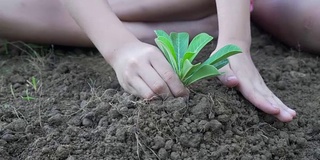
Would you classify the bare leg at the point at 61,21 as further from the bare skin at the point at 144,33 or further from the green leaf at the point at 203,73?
the green leaf at the point at 203,73

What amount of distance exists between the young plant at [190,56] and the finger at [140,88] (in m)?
0.08

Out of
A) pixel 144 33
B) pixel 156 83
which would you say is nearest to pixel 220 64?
pixel 156 83

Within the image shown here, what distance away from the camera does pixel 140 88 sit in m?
1.32

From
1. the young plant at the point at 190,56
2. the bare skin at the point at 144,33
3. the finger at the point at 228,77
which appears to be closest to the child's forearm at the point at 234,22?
the bare skin at the point at 144,33

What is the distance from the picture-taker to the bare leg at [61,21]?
6.12 feet

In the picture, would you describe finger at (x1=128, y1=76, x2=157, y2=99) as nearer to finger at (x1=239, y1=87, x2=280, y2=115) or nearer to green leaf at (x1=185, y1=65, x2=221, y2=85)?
green leaf at (x1=185, y1=65, x2=221, y2=85)

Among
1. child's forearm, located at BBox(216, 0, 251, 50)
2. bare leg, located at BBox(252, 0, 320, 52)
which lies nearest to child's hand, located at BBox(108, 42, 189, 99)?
child's forearm, located at BBox(216, 0, 251, 50)

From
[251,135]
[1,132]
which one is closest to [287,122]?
[251,135]

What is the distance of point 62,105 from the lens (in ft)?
4.91

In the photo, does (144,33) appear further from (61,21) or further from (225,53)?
(225,53)

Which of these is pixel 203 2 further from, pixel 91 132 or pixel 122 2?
pixel 91 132

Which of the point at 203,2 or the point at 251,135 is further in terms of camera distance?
the point at 203,2

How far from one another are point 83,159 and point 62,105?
11.1 inches

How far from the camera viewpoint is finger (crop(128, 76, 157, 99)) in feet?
4.26
